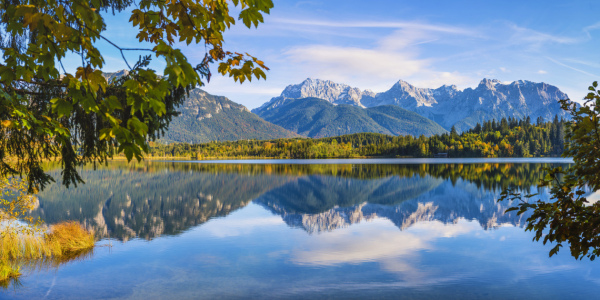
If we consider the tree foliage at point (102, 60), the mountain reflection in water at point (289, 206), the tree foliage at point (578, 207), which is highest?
the tree foliage at point (102, 60)

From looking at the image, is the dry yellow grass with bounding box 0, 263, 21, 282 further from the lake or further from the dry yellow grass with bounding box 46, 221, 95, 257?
the dry yellow grass with bounding box 46, 221, 95, 257

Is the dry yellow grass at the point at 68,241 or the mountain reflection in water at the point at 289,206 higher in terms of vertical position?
the dry yellow grass at the point at 68,241

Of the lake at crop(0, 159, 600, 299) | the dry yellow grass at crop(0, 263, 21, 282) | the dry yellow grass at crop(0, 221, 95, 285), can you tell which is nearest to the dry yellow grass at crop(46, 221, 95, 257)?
the dry yellow grass at crop(0, 221, 95, 285)

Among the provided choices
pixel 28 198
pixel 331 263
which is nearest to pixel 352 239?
pixel 331 263

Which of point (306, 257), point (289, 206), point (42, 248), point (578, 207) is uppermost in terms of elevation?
point (578, 207)

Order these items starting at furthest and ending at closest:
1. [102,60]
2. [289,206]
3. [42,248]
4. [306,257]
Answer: [289,206]
[306,257]
[42,248]
[102,60]

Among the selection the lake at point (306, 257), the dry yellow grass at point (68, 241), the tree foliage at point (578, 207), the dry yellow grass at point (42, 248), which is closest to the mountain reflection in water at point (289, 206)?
the lake at point (306, 257)

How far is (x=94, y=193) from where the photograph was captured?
149 feet

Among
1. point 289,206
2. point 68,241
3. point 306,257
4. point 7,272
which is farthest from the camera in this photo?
point 289,206

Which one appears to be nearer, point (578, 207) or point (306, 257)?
point (578, 207)

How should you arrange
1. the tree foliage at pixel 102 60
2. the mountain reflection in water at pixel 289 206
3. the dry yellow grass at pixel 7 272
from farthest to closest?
the mountain reflection in water at pixel 289 206, the dry yellow grass at pixel 7 272, the tree foliage at pixel 102 60

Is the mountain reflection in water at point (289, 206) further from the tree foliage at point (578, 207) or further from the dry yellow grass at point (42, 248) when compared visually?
the tree foliage at point (578, 207)

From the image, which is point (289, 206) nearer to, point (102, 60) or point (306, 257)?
point (306, 257)

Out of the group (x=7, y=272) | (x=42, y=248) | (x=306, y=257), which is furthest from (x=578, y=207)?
(x=42, y=248)
